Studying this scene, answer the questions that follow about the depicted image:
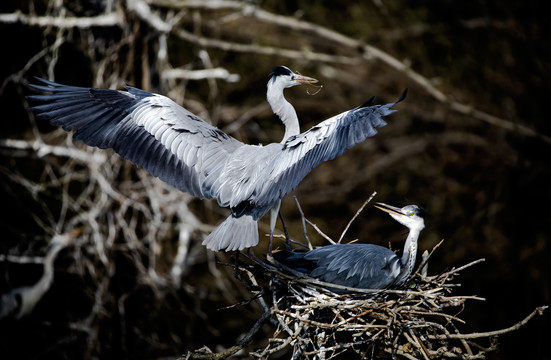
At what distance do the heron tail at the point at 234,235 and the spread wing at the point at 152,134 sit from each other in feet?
1.10

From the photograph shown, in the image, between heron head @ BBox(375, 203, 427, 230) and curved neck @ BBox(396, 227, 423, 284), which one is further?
heron head @ BBox(375, 203, 427, 230)

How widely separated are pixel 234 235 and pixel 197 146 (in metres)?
0.67

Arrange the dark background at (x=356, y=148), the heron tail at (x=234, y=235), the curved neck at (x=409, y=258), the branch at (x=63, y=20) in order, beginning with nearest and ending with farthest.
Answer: the heron tail at (x=234, y=235), the curved neck at (x=409, y=258), the branch at (x=63, y=20), the dark background at (x=356, y=148)

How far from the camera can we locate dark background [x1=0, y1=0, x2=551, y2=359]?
6383 mm

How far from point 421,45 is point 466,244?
125 inches

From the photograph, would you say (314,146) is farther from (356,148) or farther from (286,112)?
(356,148)

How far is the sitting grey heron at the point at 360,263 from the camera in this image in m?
3.69

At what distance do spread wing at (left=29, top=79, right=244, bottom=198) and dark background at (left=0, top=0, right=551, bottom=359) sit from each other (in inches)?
77.0

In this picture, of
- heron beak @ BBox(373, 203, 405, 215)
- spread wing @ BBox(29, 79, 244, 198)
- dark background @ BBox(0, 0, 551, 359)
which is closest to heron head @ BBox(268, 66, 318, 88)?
spread wing @ BBox(29, 79, 244, 198)

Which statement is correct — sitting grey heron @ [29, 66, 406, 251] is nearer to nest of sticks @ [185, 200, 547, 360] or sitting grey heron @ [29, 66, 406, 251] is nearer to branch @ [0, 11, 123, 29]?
nest of sticks @ [185, 200, 547, 360]

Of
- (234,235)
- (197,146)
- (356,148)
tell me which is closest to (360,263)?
(234,235)

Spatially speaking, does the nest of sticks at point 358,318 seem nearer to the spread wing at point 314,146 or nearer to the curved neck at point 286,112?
the spread wing at point 314,146

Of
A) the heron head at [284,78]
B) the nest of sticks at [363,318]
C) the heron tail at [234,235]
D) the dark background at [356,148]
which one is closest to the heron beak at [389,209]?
the nest of sticks at [363,318]

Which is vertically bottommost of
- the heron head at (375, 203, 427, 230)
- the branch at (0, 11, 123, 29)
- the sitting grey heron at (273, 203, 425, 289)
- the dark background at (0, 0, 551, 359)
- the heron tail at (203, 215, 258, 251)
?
the dark background at (0, 0, 551, 359)
